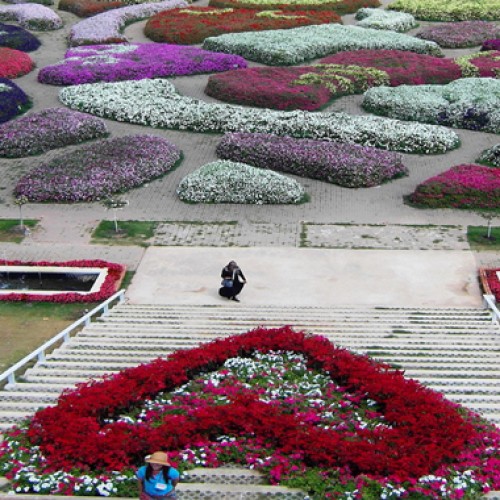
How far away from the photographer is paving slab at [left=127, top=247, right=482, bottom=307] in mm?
16531

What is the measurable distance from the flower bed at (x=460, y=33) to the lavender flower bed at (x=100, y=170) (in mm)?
16121

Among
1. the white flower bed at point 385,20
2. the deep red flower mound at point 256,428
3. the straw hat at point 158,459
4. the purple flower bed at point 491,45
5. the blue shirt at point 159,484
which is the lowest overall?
the white flower bed at point 385,20

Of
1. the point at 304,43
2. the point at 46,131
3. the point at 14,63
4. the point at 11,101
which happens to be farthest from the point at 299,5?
the point at 46,131

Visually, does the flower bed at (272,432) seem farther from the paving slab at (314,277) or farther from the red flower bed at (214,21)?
the red flower bed at (214,21)

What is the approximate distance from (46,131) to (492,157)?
469 inches

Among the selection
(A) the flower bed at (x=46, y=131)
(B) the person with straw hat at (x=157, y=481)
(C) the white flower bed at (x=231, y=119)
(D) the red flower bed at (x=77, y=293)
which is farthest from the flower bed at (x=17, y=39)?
(B) the person with straw hat at (x=157, y=481)

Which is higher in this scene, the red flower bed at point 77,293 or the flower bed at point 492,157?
the flower bed at point 492,157

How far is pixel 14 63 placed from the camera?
32.2 metres

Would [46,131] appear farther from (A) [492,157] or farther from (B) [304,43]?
(B) [304,43]

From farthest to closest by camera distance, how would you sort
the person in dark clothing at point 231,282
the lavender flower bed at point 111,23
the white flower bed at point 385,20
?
the white flower bed at point 385,20 → the lavender flower bed at point 111,23 → the person in dark clothing at point 231,282

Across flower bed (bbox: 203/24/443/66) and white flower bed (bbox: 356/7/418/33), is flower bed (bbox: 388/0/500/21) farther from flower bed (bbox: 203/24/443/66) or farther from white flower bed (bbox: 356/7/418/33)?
flower bed (bbox: 203/24/443/66)

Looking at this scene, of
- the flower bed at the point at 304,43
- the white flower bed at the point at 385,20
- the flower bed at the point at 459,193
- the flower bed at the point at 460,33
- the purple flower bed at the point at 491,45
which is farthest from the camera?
the white flower bed at the point at 385,20

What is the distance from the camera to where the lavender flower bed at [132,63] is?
3058 centimetres

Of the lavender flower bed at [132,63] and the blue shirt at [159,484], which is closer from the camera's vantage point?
the blue shirt at [159,484]
